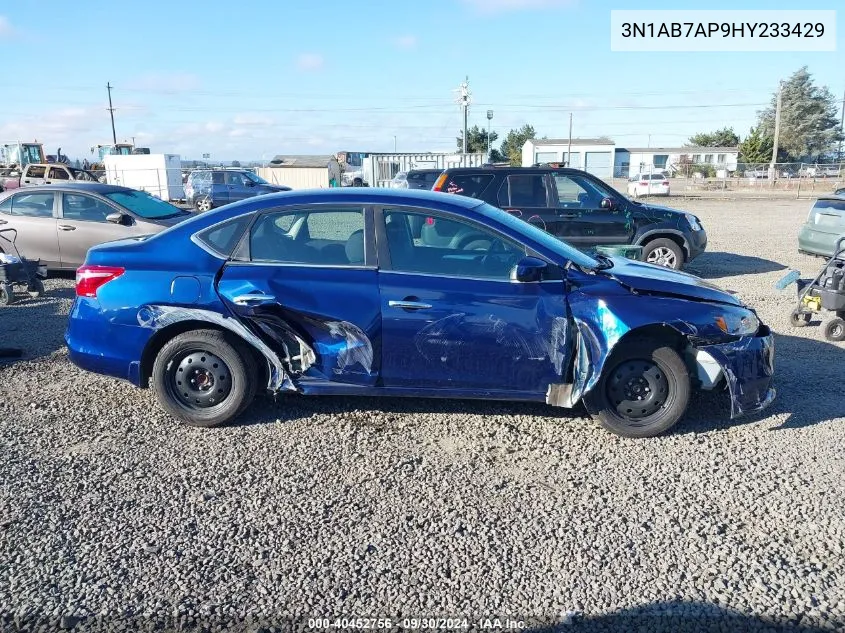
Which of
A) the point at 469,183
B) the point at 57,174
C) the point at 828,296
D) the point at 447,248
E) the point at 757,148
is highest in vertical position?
the point at 757,148

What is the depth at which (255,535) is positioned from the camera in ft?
11.2

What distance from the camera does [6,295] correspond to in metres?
8.74

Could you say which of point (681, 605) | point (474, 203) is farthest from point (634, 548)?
point (474, 203)

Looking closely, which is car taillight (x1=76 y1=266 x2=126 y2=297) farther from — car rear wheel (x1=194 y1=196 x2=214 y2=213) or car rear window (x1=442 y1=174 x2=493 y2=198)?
car rear wheel (x1=194 y1=196 x2=214 y2=213)

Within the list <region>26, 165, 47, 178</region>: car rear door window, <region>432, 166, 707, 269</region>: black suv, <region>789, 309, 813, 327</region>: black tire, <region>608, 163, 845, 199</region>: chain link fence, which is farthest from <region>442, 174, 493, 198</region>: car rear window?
<region>608, 163, 845, 199</region>: chain link fence

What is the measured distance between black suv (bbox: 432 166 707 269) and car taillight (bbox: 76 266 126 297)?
21.1ft

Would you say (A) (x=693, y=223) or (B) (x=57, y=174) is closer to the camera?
(A) (x=693, y=223)

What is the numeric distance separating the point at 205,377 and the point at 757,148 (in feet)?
215

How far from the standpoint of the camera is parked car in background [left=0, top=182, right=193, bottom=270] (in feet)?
33.3

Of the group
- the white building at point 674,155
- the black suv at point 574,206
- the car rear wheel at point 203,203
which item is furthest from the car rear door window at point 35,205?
the white building at point 674,155

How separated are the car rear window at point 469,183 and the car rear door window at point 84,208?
17.6 ft

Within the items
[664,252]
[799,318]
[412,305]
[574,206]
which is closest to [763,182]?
[664,252]

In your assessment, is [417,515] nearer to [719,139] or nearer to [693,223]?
[693,223]

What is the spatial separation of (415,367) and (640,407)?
5.20 feet
